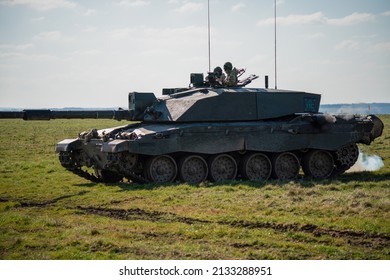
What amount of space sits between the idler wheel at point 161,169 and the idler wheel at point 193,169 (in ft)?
0.86

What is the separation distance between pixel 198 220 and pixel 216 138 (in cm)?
666

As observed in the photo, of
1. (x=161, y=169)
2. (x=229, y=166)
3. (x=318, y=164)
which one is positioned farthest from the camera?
(x=318, y=164)

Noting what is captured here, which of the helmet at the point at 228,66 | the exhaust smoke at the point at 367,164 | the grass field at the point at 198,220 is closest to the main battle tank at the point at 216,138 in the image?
the helmet at the point at 228,66

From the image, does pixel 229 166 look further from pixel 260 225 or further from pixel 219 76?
pixel 260 225

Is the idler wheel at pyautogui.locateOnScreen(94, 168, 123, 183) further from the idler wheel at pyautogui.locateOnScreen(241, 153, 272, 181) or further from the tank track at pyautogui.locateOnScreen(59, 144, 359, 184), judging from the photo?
the idler wheel at pyautogui.locateOnScreen(241, 153, 272, 181)

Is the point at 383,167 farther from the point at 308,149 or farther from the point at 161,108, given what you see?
the point at 161,108

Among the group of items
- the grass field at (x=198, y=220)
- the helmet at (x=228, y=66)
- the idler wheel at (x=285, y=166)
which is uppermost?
the helmet at (x=228, y=66)

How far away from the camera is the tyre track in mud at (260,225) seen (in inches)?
460

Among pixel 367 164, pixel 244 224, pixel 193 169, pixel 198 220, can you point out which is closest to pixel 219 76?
pixel 193 169

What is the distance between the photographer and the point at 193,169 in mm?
20469

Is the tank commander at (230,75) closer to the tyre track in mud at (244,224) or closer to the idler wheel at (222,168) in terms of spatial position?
the idler wheel at (222,168)

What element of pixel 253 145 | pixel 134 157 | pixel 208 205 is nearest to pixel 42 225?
pixel 208 205

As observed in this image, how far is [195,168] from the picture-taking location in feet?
67.3

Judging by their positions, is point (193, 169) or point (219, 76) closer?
point (193, 169)
